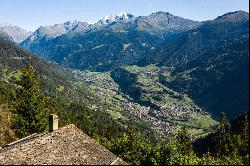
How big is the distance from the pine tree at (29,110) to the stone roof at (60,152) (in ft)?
113

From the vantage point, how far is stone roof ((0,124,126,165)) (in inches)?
1380

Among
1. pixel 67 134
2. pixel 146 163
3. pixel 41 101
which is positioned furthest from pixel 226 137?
pixel 67 134

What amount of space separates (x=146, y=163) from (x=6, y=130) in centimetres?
3872

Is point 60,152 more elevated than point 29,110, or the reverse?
point 60,152

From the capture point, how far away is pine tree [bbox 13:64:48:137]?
73.2 meters

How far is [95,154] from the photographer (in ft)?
124

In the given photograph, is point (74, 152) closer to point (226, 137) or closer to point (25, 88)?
point (25, 88)

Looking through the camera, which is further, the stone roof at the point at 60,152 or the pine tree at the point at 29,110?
the pine tree at the point at 29,110

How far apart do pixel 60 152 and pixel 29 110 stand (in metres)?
40.5

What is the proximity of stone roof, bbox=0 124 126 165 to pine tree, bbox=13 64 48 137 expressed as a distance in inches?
1357

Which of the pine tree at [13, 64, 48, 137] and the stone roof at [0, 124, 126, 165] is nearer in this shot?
the stone roof at [0, 124, 126, 165]

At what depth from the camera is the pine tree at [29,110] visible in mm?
73188

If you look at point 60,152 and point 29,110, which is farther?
point 29,110

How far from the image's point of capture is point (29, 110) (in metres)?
75.1
